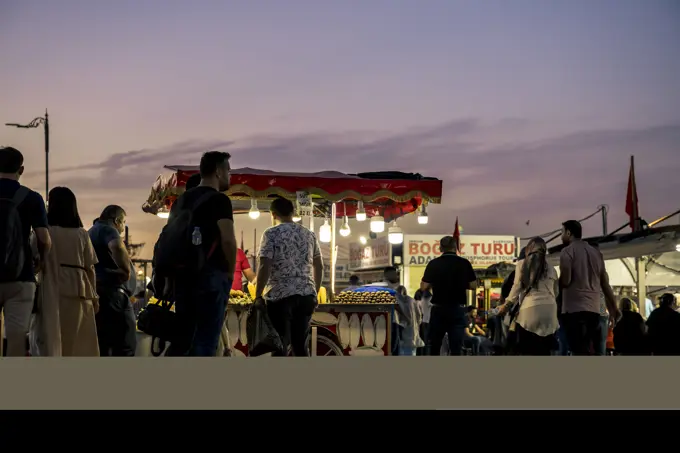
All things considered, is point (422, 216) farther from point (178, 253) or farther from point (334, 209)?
point (178, 253)

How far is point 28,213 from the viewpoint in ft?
14.5

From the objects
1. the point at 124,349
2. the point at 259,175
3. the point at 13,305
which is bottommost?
the point at 124,349

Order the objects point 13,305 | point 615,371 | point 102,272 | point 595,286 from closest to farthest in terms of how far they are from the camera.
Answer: point 615,371 < point 13,305 < point 102,272 < point 595,286

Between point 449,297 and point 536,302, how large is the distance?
2.70ft

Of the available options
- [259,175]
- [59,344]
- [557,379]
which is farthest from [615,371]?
[259,175]

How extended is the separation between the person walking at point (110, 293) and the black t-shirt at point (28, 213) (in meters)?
1.30

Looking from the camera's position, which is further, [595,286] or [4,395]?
[595,286]

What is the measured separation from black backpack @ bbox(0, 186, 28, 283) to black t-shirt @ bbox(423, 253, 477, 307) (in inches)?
150

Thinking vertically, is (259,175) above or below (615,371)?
above

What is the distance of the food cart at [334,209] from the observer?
7.91 meters

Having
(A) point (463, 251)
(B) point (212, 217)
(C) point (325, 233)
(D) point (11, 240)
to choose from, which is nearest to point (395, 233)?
(C) point (325, 233)

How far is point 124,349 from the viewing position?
590 centimetres

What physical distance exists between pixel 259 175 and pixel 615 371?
803 cm

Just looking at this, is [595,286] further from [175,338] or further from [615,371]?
[615,371]
